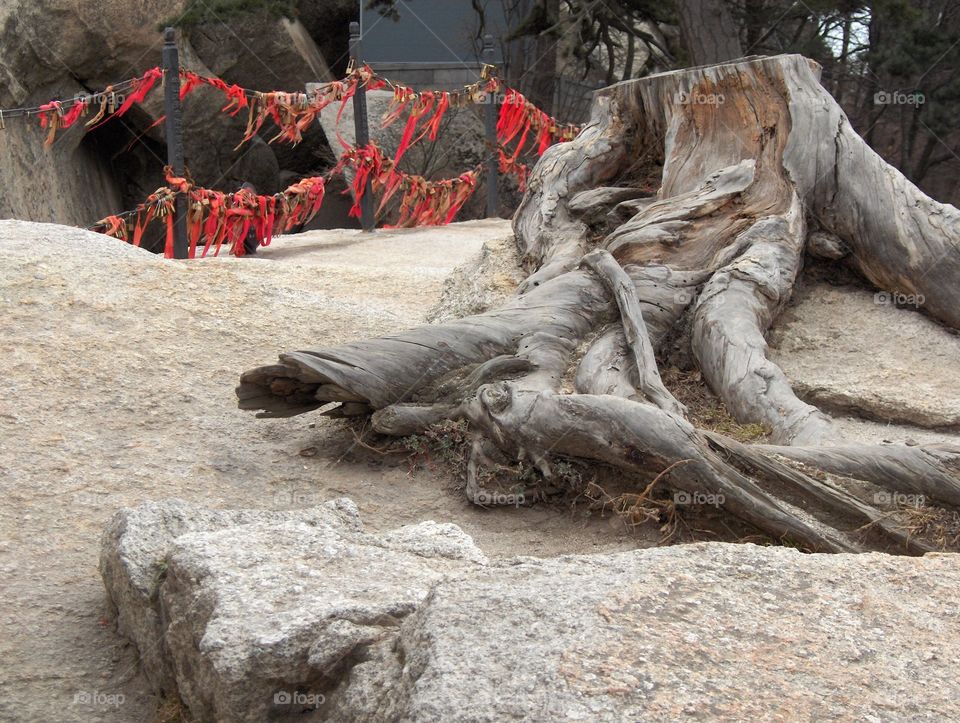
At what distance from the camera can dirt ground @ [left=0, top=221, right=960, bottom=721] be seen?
2.56 m

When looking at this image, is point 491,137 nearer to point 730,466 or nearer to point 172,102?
point 172,102

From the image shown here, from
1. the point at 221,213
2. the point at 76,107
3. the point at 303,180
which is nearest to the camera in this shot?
the point at 76,107

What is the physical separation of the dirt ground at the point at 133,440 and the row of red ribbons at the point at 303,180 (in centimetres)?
263

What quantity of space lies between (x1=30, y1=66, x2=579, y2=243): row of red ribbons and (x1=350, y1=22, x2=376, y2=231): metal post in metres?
0.08

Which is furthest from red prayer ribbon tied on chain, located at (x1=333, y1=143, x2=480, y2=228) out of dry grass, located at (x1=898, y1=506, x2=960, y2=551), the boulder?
dry grass, located at (x1=898, y1=506, x2=960, y2=551)

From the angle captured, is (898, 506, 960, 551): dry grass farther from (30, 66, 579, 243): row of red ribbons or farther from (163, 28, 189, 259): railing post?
(163, 28, 189, 259): railing post

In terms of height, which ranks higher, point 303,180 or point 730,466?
point 730,466

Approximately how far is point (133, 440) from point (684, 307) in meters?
2.37

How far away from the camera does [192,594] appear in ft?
7.22

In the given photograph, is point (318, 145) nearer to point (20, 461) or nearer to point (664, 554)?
point (20, 461)

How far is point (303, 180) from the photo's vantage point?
371 inches

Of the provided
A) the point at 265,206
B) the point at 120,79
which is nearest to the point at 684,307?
the point at 265,206

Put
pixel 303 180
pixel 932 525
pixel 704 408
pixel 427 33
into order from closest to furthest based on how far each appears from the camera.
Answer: pixel 932 525 < pixel 704 408 < pixel 303 180 < pixel 427 33

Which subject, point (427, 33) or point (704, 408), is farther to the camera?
point (427, 33)
